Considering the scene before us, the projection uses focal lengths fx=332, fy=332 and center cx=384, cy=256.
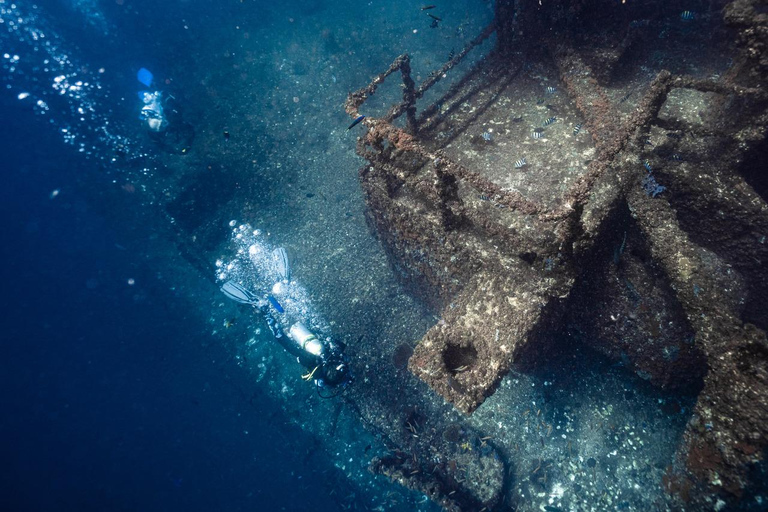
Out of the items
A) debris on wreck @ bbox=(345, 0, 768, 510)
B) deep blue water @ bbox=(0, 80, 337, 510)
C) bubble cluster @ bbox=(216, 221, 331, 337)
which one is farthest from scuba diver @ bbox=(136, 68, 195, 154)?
debris on wreck @ bbox=(345, 0, 768, 510)

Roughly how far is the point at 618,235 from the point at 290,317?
6964 millimetres

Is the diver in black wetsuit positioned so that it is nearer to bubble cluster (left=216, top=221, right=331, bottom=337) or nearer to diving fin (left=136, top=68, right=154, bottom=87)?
bubble cluster (left=216, top=221, right=331, bottom=337)

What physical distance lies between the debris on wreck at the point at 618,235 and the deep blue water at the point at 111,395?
630 centimetres

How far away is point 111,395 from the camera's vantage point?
43.2 feet

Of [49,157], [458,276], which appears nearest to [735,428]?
[458,276]

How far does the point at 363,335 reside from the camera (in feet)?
23.3

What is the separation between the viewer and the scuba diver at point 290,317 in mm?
6879

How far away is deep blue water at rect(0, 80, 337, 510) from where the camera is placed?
31.7 feet

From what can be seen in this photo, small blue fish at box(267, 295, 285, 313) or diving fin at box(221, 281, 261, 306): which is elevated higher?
diving fin at box(221, 281, 261, 306)

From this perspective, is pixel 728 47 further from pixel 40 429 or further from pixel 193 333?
pixel 40 429

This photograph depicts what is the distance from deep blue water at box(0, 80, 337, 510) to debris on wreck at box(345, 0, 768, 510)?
20.7 feet

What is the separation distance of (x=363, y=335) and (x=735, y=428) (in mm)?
5534

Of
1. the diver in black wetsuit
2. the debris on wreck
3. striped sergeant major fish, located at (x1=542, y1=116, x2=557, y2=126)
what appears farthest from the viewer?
the diver in black wetsuit

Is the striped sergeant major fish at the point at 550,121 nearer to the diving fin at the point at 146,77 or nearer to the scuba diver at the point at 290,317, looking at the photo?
the scuba diver at the point at 290,317
